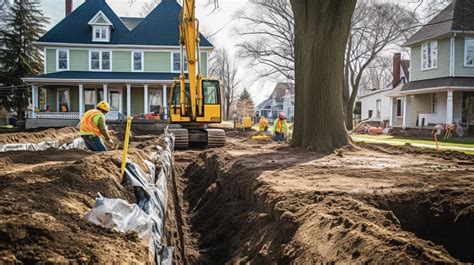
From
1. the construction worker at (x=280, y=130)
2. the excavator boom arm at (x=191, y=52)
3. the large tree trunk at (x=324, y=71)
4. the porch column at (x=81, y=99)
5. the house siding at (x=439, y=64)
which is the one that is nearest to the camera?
the large tree trunk at (x=324, y=71)

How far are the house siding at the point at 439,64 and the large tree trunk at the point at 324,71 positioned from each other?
17.3 metres

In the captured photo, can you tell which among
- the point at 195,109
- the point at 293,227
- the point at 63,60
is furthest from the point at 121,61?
the point at 293,227

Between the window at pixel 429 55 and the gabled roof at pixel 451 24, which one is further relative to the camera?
the window at pixel 429 55

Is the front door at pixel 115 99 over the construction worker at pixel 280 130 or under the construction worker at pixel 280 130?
over

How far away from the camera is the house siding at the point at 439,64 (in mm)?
25641

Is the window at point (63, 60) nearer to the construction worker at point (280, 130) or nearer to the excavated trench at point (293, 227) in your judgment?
the construction worker at point (280, 130)

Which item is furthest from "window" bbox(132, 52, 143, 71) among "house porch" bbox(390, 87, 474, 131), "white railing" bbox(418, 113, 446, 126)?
"white railing" bbox(418, 113, 446, 126)

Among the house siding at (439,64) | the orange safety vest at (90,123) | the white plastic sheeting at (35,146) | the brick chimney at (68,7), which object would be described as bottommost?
the white plastic sheeting at (35,146)

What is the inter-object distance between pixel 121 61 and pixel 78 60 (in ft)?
10.4

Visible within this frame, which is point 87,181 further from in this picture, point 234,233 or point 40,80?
point 40,80

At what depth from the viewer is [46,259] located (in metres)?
2.47

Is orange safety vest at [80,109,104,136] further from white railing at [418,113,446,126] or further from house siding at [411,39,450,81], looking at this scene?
house siding at [411,39,450,81]

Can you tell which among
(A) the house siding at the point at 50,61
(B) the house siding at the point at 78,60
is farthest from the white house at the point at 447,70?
(A) the house siding at the point at 50,61

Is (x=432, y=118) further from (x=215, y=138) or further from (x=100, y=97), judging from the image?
(x=100, y=97)
